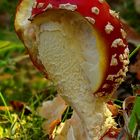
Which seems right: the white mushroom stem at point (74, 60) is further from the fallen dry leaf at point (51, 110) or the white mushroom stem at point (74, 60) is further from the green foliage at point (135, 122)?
the fallen dry leaf at point (51, 110)

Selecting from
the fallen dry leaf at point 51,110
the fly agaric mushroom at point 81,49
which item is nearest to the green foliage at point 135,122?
the fly agaric mushroom at point 81,49

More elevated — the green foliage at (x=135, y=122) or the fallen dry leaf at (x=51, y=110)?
the green foliage at (x=135, y=122)

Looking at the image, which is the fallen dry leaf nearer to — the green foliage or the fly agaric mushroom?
the fly agaric mushroom

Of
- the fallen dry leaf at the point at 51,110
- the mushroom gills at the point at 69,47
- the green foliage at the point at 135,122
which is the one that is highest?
the mushroom gills at the point at 69,47

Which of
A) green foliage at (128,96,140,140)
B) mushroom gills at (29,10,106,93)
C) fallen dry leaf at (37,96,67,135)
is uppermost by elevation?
mushroom gills at (29,10,106,93)

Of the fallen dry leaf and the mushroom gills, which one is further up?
the mushroom gills

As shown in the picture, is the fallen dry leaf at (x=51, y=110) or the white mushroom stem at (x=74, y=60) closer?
the white mushroom stem at (x=74, y=60)

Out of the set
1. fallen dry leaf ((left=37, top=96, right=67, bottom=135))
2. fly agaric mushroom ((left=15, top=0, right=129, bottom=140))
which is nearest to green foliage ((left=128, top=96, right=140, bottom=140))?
fly agaric mushroom ((left=15, top=0, right=129, bottom=140))

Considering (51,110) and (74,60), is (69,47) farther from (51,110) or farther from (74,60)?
(51,110)

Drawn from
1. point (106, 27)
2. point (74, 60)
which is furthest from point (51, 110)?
point (106, 27)
